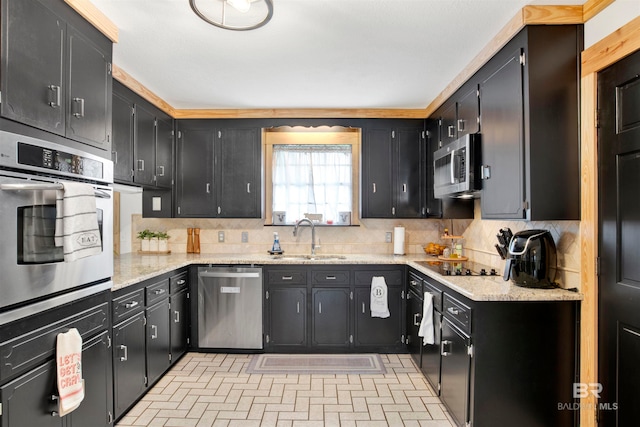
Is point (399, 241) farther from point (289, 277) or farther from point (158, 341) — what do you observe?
point (158, 341)

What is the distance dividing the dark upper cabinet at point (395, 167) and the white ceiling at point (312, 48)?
452 mm

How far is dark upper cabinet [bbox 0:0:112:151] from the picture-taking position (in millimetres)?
1446

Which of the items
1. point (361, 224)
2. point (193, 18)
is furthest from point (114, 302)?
point (361, 224)

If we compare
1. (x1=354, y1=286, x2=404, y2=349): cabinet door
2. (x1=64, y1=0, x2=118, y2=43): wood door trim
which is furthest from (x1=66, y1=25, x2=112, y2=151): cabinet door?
(x1=354, y1=286, x2=404, y2=349): cabinet door

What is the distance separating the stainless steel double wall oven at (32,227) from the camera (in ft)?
4.56

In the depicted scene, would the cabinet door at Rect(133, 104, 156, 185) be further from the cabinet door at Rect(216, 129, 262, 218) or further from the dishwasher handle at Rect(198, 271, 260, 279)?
the dishwasher handle at Rect(198, 271, 260, 279)

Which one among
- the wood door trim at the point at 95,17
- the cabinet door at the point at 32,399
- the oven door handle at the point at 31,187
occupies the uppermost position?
the wood door trim at the point at 95,17

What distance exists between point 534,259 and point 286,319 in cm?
225

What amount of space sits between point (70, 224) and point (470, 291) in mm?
2038

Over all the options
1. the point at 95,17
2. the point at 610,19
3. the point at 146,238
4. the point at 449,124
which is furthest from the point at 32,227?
the point at 449,124

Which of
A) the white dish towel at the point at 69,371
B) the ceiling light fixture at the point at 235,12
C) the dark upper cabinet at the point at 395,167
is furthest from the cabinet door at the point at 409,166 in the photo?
the white dish towel at the point at 69,371

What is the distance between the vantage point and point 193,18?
2057 mm

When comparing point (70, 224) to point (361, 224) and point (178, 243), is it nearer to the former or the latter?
point (178, 243)

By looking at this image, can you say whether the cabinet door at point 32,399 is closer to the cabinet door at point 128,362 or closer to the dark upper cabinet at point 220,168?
the cabinet door at point 128,362
